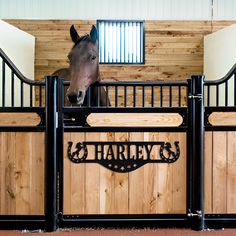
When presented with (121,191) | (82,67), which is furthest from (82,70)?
(121,191)

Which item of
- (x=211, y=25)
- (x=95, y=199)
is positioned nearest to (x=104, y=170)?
(x=95, y=199)

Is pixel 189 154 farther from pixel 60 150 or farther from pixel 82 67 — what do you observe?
pixel 82 67

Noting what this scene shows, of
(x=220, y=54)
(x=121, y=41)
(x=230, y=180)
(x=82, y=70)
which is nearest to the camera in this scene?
(x=230, y=180)

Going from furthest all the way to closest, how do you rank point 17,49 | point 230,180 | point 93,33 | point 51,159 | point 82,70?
point 17,49 → point 93,33 → point 82,70 → point 230,180 → point 51,159

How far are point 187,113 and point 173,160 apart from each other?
1.14ft

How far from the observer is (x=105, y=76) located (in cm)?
797

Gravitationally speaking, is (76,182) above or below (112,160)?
below

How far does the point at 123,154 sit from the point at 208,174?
0.62 meters

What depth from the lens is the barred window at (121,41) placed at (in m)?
7.88

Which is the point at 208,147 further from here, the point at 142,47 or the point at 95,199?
the point at 142,47

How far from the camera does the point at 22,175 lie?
11.0 feet
